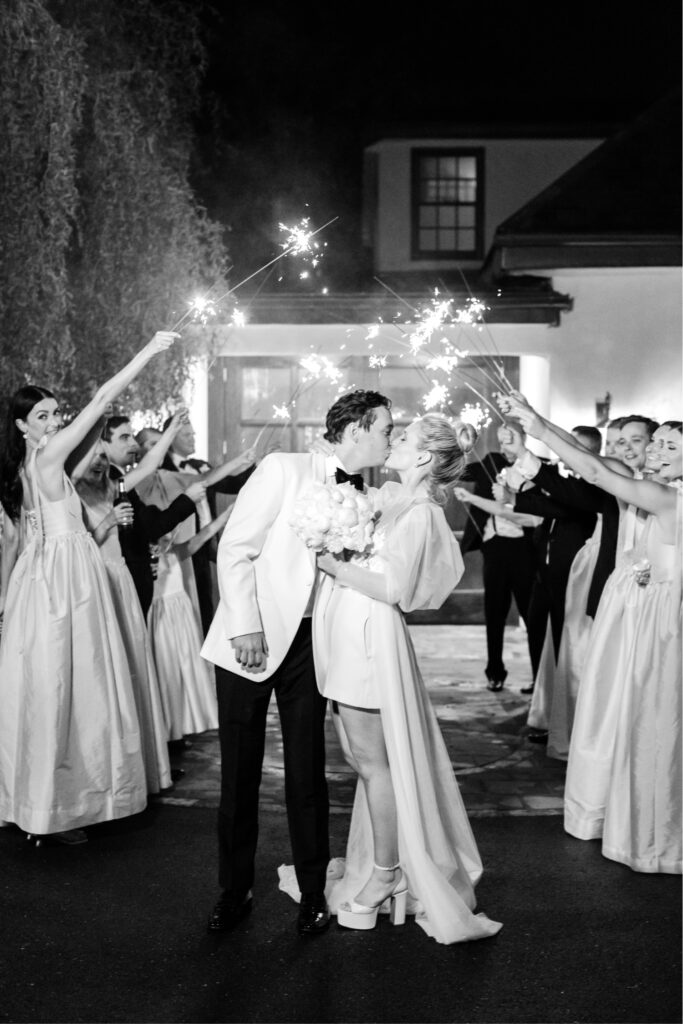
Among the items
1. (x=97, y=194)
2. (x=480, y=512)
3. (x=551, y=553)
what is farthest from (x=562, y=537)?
(x=97, y=194)

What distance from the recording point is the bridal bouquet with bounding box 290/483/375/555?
4.24 metres

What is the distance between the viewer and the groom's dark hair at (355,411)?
4578 mm

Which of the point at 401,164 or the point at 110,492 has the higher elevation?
the point at 401,164

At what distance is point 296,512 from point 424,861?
1.47 metres

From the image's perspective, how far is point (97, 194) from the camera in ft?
32.7

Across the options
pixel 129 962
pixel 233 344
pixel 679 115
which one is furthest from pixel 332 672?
pixel 679 115

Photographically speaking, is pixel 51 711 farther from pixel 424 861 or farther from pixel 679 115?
pixel 679 115

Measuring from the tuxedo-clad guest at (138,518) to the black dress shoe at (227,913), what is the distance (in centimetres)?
270

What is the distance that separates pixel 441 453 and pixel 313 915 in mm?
1947

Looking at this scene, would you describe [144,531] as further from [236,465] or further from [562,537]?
[562,537]

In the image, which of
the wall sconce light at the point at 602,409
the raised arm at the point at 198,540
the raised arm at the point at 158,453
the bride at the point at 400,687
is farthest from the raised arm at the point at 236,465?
the wall sconce light at the point at 602,409

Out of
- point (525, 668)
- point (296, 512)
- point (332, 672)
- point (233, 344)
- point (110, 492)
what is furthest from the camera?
point (233, 344)

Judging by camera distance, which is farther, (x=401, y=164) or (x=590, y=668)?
(x=401, y=164)

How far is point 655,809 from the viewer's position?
5504mm
